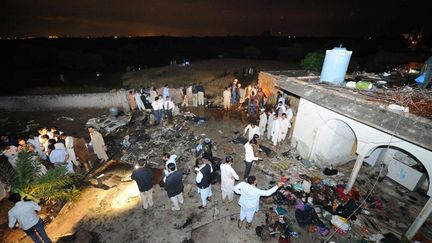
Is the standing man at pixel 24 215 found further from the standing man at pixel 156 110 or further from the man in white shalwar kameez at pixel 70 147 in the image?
the standing man at pixel 156 110

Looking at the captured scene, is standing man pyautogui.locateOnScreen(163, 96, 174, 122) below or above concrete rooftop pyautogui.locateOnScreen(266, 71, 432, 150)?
below

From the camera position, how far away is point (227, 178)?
663 cm

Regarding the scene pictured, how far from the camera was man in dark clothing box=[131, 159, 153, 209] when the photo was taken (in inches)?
242

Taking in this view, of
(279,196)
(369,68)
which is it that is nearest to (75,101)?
(279,196)

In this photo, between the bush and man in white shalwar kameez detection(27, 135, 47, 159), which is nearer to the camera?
man in white shalwar kameez detection(27, 135, 47, 159)

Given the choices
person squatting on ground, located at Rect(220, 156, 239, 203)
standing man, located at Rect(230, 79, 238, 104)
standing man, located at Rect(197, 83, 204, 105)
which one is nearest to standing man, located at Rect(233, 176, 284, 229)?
person squatting on ground, located at Rect(220, 156, 239, 203)

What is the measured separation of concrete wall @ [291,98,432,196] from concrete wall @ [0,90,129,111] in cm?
1093

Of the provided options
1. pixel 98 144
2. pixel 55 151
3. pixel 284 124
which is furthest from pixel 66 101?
pixel 284 124

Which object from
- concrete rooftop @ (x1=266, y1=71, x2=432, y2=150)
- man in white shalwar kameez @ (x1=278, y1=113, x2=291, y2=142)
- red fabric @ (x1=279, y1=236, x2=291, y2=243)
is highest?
concrete rooftop @ (x1=266, y1=71, x2=432, y2=150)

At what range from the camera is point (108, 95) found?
46.9 ft

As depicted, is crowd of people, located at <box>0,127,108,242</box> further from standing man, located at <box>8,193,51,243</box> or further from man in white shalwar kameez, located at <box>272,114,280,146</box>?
man in white shalwar kameez, located at <box>272,114,280,146</box>

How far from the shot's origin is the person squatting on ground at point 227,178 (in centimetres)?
629

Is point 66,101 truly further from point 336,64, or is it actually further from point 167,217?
point 336,64

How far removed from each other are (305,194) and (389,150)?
182 inches
